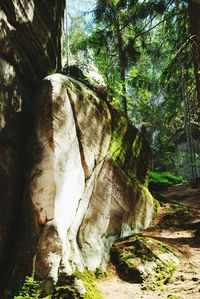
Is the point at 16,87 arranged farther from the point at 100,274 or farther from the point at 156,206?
the point at 156,206

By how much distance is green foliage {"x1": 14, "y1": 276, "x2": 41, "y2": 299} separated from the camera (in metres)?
4.46

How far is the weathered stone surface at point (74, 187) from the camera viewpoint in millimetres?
4996

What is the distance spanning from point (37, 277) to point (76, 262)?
85 centimetres

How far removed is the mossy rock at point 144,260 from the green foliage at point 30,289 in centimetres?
191

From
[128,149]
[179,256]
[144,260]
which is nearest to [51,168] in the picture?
[144,260]

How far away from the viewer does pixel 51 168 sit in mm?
5402

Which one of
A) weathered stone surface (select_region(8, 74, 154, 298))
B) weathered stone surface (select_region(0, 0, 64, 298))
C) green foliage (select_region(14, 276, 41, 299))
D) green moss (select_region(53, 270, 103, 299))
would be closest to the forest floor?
green moss (select_region(53, 270, 103, 299))

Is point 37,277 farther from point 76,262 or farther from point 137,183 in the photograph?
point 137,183

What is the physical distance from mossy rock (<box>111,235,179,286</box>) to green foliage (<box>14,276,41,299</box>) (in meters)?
1.91

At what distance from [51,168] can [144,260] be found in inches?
101

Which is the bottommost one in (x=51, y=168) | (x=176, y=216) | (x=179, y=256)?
(x=179, y=256)

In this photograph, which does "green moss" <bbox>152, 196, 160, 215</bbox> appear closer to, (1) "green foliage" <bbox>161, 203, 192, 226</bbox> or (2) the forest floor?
(2) the forest floor

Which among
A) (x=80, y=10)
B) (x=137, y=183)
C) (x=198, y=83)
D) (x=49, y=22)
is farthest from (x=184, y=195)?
(x=80, y=10)

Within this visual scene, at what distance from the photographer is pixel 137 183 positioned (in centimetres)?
836
